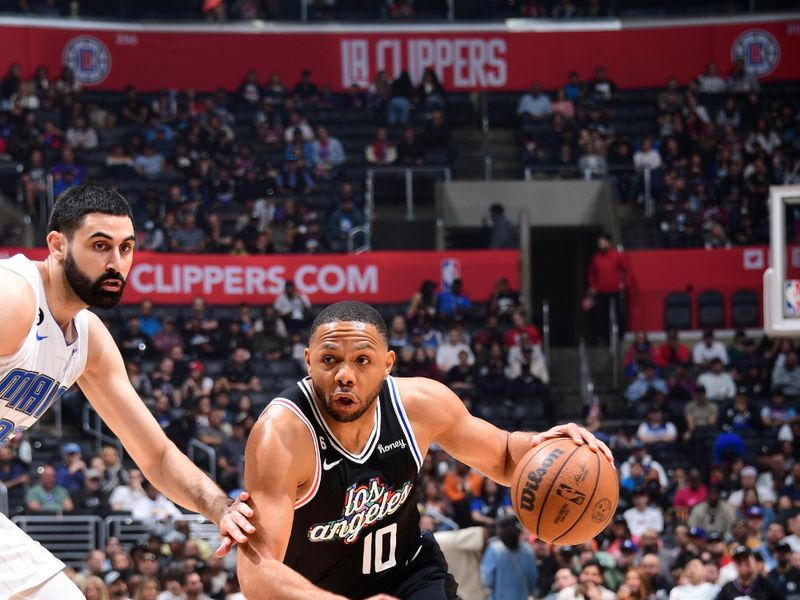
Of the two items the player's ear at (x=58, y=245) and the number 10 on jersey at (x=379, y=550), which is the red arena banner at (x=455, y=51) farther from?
the player's ear at (x=58, y=245)

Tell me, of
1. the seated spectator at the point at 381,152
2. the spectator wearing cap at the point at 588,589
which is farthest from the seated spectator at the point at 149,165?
the spectator wearing cap at the point at 588,589

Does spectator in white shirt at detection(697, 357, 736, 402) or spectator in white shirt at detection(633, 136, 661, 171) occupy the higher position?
spectator in white shirt at detection(633, 136, 661, 171)

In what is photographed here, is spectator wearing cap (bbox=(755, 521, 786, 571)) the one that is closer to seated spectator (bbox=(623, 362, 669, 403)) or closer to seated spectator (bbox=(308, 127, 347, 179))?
seated spectator (bbox=(623, 362, 669, 403))

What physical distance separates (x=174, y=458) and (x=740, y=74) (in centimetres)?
1992

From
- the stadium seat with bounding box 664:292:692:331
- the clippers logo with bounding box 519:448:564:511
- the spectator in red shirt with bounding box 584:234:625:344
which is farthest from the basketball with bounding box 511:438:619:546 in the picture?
the stadium seat with bounding box 664:292:692:331

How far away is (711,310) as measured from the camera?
62.7 feet

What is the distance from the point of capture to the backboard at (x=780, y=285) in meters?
12.9

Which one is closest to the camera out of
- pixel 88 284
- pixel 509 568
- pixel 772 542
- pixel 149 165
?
pixel 88 284

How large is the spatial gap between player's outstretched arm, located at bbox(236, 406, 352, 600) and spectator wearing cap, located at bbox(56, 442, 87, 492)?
9889 mm

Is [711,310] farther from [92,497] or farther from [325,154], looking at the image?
[92,497]

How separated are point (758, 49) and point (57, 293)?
21.8 meters

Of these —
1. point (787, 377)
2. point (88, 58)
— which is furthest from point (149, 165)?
point (787, 377)

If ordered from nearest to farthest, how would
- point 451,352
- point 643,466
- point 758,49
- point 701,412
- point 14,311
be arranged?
point 14,311 < point 643,466 < point 701,412 < point 451,352 < point 758,49

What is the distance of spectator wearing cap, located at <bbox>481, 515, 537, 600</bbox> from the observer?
38.2 feet
